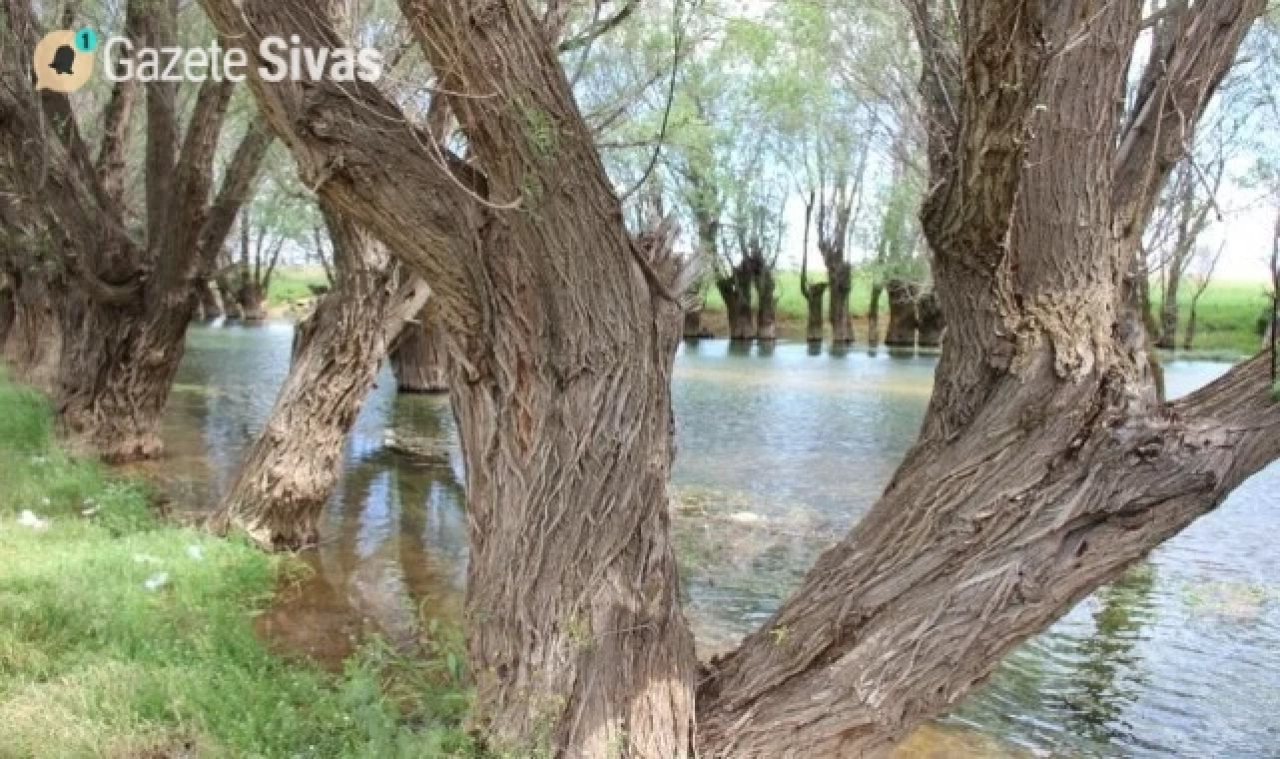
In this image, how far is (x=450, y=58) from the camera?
307cm

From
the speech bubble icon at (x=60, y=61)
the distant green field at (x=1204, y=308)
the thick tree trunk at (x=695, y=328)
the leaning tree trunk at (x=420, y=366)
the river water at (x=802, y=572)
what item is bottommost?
the river water at (x=802, y=572)

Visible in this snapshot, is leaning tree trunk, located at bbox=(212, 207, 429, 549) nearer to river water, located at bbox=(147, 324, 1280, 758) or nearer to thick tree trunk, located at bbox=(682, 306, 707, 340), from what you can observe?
river water, located at bbox=(147, 324, 1280, 758)

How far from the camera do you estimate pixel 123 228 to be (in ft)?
31.2

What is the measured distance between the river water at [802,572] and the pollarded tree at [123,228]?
832 mm

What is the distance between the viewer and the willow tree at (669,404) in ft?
10.3

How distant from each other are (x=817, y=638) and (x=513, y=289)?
4.68 feet

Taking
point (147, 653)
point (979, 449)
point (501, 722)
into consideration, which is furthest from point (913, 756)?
point (147, 653)

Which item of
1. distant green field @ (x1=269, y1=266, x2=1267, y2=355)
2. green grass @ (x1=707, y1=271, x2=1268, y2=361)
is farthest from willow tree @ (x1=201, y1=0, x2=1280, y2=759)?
distant green field @ (x1=269, y1=266, x2=1267, y2=355)

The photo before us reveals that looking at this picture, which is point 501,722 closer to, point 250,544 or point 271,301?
point 250,544

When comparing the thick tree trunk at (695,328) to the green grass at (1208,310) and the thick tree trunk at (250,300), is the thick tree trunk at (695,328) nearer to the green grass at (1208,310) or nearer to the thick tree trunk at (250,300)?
the green grass at (1208,310)

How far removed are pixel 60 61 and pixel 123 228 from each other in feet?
4.74

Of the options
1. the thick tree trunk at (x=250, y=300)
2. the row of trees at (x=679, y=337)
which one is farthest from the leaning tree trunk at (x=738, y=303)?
the row of trees at (x=679, y=337)

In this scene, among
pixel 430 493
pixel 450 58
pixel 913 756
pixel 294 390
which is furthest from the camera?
pixel 430 493

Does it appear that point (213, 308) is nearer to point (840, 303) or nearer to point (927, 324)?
point (840, 303)
